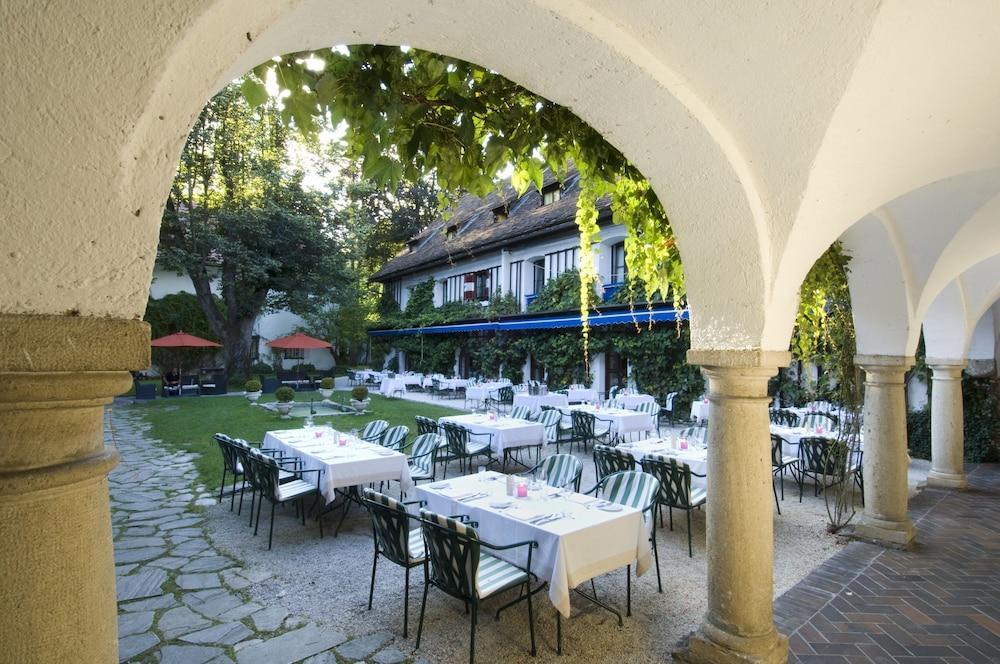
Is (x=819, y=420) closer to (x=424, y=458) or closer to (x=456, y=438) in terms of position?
(x=456, y=438)

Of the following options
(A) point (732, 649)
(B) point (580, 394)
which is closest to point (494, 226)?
(B) point (580, 394)

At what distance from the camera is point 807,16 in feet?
7.08

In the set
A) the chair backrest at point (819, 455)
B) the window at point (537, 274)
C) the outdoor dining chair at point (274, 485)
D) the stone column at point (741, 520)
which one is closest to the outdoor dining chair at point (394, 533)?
the outdoor dining chair at point (274, 485)

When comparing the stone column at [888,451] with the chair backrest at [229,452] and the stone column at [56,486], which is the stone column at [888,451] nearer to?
the stone column at [56,486]

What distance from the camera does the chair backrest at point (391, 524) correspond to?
4.14 m

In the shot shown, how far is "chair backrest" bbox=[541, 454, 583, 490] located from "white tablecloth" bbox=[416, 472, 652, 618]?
1036 mm

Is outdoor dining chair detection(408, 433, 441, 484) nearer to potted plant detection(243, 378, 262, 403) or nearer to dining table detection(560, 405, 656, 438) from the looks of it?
dining table detection(560, 405, 656, 438)

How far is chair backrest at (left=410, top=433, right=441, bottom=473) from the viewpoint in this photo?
7.28 m

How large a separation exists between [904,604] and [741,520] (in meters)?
2.46

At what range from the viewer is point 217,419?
1373 cm

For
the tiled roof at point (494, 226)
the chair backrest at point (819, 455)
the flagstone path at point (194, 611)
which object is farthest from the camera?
the tiled roof at point (494, 226)

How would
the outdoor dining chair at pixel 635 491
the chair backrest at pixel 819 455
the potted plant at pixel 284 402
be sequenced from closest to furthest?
the outdoor dining chair at pixel 635 491, the chair backrest at pixel 819 455, the potted plant at pixel 284 402

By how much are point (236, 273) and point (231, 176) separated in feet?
12.9

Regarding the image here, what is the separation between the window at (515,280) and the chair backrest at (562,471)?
14553 millimetres
